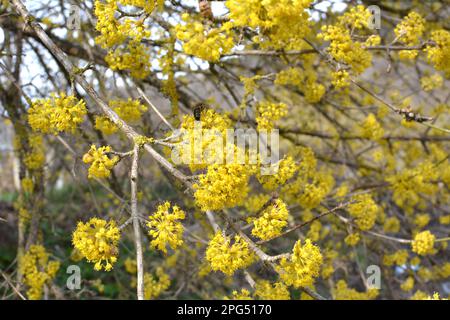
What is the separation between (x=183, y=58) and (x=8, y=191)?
256 inches

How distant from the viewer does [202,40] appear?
78.5 inches

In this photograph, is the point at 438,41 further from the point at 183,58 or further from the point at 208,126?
the point at 183,58

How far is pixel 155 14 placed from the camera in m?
3.54

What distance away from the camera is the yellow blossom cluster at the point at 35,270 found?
347 centimetres

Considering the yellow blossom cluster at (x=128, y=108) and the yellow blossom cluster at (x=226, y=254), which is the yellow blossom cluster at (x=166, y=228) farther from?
the yellow blossom cluster at (x=128, y=108)

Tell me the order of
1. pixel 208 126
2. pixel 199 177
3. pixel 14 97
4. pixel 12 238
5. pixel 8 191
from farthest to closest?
pixel 8 191, pixel 12 238, pixel 14 97, pixel 208 126, pixel 199 177

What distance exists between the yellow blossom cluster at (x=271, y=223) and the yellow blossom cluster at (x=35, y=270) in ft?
6.21

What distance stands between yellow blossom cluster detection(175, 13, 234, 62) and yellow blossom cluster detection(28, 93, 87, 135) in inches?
27.7

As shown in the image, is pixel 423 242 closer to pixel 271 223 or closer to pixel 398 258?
pixel 398 258

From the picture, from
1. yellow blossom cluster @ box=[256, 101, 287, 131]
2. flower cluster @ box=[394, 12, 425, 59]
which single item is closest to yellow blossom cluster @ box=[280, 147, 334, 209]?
yellow blossom cluster @ box=[256, 101, 287, 131]

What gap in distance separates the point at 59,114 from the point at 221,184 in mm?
889

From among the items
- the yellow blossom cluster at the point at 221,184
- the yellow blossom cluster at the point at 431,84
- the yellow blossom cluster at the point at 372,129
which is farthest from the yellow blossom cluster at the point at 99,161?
the yellow blossom cluster at the point at 431,84

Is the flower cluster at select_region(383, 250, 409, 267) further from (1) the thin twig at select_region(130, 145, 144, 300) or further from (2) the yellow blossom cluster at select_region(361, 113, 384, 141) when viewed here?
(1) the thin twig at select_region(130, 145, 144, 300)
